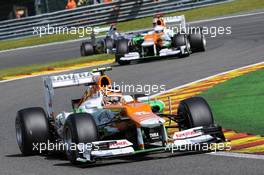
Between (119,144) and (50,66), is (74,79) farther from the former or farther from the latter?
(50,66)

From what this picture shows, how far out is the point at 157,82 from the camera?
2041cm

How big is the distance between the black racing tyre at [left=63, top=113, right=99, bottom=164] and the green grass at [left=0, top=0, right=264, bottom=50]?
26.7m

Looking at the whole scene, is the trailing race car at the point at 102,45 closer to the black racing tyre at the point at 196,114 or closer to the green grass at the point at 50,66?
the green grass at the point at 50,66

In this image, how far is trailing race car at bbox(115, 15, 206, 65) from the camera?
973 inches

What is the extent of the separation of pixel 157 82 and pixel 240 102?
214 inches

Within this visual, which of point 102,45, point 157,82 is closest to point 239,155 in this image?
point 157,82

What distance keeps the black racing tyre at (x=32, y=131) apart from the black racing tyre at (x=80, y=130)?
121cm

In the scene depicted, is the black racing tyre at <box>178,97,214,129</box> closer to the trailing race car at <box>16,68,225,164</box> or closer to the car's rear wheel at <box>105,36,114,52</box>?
the trailing race car at <box>16,68,225,164</box>

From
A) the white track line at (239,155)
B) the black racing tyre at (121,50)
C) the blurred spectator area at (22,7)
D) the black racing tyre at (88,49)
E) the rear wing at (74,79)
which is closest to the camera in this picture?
the white track line at (239,155)

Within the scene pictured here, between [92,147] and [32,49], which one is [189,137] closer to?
[92,147]

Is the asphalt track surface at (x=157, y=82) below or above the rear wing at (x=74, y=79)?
below

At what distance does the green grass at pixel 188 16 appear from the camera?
37.9m

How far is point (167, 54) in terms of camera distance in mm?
24594

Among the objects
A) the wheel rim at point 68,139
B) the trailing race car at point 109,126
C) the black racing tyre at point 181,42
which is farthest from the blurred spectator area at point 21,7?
the wheel rim at point 68,139
